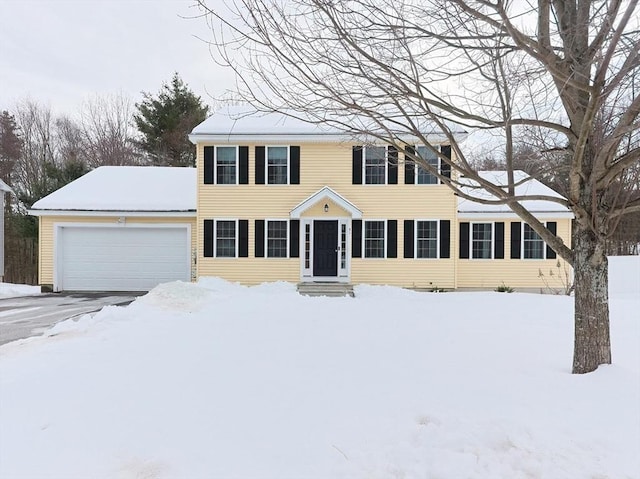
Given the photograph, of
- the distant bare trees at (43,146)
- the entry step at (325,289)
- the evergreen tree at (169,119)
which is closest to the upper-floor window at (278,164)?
the entry step at (325,289)

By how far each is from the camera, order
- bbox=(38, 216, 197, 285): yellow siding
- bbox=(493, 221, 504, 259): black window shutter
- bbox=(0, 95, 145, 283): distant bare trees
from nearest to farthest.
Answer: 1. bbox=(493, 221, 504, 259): black window shutter
2. bbox=(38, 216, 197, 285): yellow siding
3. bbox=(0, 95, 145, 283): distant bare trees

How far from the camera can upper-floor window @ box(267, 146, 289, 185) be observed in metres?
13.5

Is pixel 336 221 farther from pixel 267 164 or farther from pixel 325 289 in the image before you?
pixel 267 164

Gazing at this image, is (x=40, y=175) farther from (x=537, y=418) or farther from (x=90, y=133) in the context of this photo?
(x=537, y=418)

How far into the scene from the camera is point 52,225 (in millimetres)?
14367

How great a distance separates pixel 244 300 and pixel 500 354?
6.40 m

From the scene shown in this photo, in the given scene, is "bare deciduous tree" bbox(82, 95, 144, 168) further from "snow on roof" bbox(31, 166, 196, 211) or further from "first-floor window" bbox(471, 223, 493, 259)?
"first-floor window" bbox(471, 223, 493, 259)

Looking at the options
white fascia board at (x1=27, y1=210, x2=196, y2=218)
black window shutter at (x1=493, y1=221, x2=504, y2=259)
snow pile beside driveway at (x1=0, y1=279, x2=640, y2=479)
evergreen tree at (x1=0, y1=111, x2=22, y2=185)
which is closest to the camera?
snow pile beside driveway at (x1=0, y1=279, x2=640, y2=479)

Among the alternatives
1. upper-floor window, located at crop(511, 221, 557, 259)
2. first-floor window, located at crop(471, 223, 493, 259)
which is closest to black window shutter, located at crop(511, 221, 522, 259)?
upper-floor window, located at crop(511, 221, 557, 259)

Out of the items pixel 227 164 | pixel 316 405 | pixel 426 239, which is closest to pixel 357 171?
pixel 426 239

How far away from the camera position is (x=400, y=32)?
377cm

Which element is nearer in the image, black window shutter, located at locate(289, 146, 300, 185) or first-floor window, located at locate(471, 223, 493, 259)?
black window shutter, located at locate(289, 146, 300, 185)

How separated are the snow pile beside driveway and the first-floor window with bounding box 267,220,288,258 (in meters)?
6.86

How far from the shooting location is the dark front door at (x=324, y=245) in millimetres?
13219
